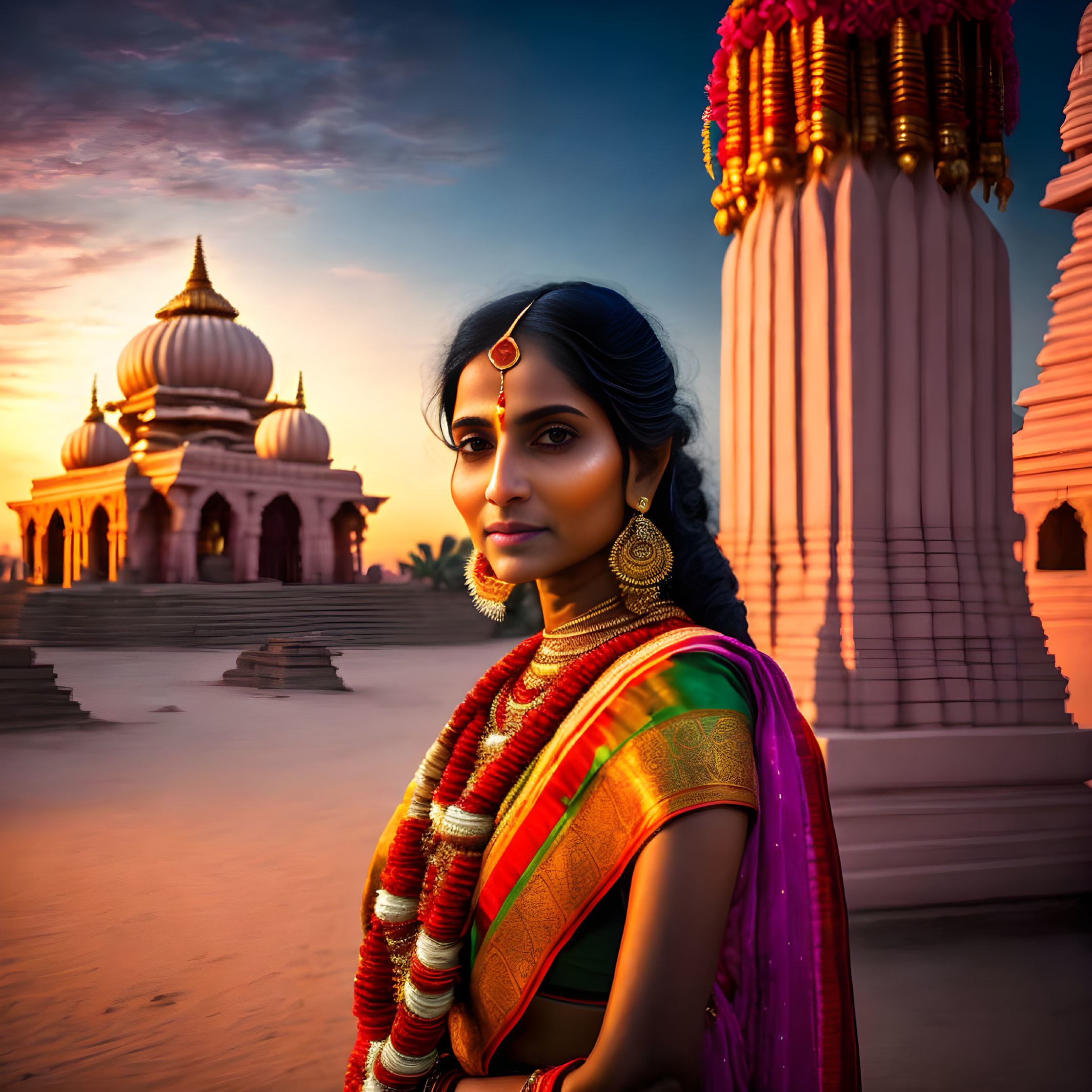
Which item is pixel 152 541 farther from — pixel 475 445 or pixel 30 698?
pixel 475 445

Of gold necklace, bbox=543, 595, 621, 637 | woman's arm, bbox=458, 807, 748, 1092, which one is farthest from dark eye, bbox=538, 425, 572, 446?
woman's arm, bbox=458, 807, 748, 1092

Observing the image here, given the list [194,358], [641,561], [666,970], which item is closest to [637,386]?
[641,561]

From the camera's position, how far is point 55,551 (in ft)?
79.6

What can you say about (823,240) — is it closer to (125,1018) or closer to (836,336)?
(836,336)

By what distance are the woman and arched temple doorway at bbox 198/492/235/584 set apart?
20644 millimetres

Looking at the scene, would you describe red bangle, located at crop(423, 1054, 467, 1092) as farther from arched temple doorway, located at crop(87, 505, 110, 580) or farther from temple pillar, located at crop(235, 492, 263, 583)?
arched temple doorway, located at crop(87, 505, 110, 580)

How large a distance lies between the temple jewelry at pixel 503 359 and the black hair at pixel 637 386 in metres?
0.02

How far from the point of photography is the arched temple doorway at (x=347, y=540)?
2327 centimetres

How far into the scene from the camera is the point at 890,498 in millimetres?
3996

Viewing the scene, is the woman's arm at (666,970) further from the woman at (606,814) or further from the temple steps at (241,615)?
the temple steps at (241,615)

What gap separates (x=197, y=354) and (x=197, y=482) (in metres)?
5.84

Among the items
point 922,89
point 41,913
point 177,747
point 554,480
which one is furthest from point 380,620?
point 554,480

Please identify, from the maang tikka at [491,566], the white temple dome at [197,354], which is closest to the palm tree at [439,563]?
the white temple dome at [197,354]

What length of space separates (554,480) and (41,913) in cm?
379
